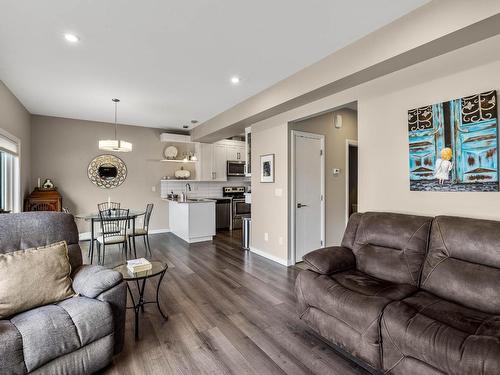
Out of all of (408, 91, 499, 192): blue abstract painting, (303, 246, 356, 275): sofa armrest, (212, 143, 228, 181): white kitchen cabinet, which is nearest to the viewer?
(408, 91, 499, 192): blue abstract painting

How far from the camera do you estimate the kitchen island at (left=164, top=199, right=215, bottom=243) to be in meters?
5.51

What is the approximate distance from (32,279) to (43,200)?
408 cm

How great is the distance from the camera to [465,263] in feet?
6.09

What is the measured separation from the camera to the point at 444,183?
7.61 ft

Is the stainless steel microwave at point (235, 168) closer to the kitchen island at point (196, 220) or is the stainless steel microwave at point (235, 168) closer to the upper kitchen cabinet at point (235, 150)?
the upper kitchen cabinet at point (235, 150)

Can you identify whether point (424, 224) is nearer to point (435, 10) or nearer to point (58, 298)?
point (435, 10)

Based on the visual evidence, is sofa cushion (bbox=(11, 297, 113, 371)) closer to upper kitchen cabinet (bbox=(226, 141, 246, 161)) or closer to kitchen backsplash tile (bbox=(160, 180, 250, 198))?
kitchen backsplash tile (bbox=(160, 180, 250, 198))

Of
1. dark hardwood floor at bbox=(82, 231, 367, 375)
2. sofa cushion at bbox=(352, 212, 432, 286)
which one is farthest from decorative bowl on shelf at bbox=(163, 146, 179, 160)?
sofa cushion at bbox=(352, 212, 432, 286)

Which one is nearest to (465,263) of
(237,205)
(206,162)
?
(237,205)

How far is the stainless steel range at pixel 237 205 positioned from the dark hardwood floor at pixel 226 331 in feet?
10.7

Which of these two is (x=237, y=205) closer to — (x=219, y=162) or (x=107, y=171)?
(x=219, y=162)

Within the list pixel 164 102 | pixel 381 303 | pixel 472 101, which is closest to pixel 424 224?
pixel 381 303

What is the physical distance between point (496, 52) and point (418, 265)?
1.73m

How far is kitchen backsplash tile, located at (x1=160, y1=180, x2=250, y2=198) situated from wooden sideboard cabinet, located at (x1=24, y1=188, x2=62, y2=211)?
7.26 ft
